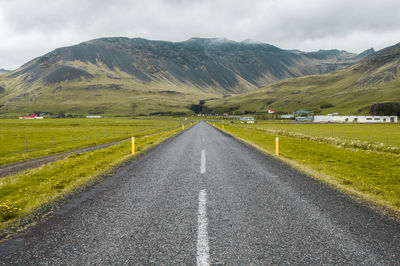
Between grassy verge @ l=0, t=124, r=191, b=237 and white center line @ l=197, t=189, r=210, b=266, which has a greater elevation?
white center line @ l=197, t=189, r=210, b=266

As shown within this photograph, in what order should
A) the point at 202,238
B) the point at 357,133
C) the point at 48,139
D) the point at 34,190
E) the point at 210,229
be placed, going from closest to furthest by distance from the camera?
the point at 202,238 → the point at 210,229 → the point at 34,190 → the point at 48,139 → the point at 357,133

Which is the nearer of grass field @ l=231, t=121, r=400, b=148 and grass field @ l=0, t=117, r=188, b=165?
grass field @ l=0, t=117, r=188, b=165

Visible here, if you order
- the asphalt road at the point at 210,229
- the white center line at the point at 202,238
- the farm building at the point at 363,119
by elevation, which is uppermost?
the farm building at the point at 363,119

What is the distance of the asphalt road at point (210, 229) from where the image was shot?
151 inches

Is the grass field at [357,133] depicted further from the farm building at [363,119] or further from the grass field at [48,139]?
the farm building at [363,119]

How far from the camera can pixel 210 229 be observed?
4758 mm

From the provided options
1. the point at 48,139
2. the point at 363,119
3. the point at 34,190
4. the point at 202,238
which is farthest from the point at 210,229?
the point at 363,119

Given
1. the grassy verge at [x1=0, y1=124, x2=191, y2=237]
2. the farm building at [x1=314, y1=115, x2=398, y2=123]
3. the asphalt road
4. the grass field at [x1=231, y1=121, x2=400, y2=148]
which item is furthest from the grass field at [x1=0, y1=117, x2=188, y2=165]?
the farm building at [x1=314, y1=115, x2=398, y2=123]

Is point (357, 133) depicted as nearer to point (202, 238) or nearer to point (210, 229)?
point (210, 229)

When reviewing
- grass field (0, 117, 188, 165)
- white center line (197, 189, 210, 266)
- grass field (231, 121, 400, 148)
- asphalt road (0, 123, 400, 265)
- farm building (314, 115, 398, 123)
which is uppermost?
farm building (314, 115, 398, 123)

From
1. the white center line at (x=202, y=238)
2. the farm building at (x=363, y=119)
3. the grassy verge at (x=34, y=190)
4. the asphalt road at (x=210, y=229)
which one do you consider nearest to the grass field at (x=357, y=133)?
the asphalt road at (x=210, y=229)

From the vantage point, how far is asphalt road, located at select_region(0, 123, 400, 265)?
3.84 meters

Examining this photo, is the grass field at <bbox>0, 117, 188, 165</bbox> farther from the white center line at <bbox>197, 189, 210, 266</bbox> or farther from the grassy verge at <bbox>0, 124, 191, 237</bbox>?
the white center line at <bbox>197, 189, 210, 266</bbox>

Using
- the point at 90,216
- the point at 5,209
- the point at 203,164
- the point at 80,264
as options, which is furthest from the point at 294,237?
the point at 203,164
